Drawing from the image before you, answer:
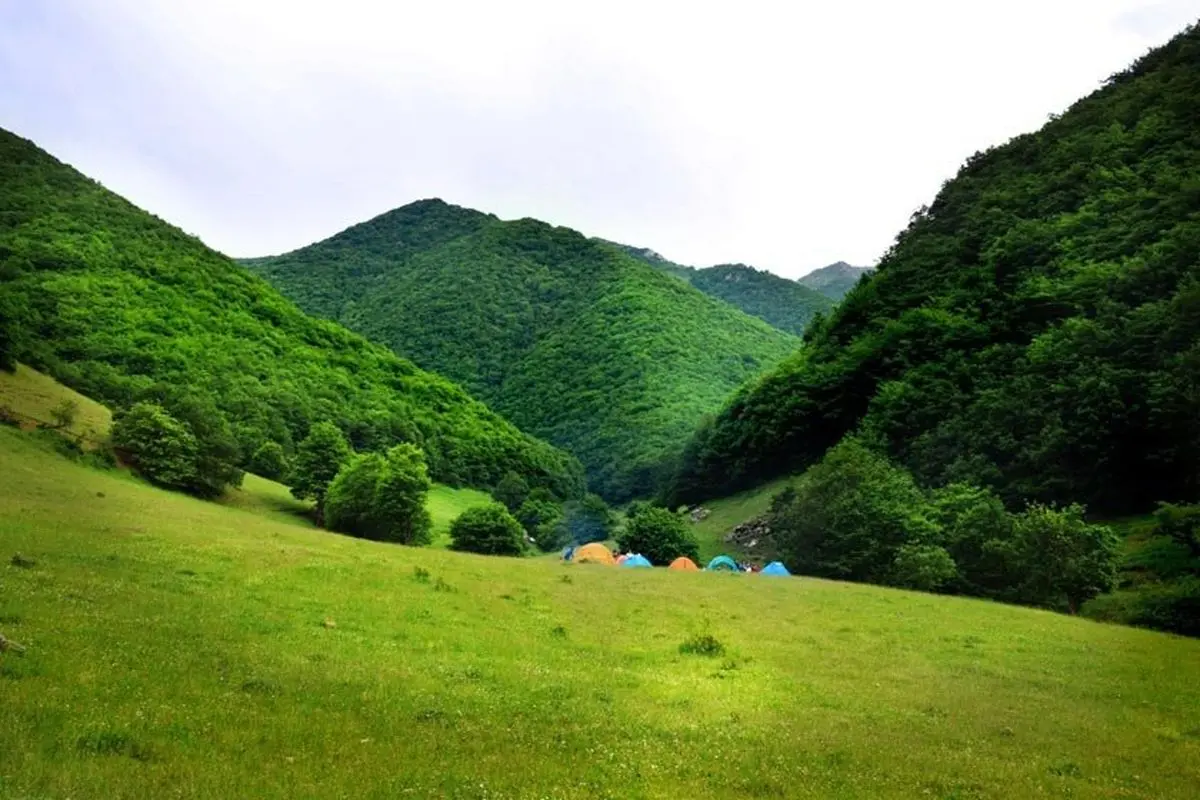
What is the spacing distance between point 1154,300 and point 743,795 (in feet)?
262

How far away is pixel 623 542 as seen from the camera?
2975 inches

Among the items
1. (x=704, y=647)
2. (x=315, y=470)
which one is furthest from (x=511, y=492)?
(x=704, y=647)

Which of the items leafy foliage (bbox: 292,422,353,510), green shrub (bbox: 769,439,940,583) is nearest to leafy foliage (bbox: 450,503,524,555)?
leafy foliage (bbox: 292,422,353,510)

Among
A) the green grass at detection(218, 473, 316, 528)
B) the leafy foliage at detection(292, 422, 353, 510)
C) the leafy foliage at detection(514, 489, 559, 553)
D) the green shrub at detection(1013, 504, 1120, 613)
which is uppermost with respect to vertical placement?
the green shrub at detection(1013, 504, 1120, 613)

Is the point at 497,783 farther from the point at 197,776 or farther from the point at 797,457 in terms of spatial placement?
the point at 797,457

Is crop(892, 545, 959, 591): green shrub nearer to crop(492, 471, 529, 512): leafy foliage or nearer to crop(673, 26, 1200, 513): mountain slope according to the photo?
crop(673, 26, 1200, 513): mountain slope

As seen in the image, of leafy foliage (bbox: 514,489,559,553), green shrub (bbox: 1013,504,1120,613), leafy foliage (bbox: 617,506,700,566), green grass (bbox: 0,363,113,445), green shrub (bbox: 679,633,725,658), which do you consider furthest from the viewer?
leafy foliage (bbox: 514,489,559,553)

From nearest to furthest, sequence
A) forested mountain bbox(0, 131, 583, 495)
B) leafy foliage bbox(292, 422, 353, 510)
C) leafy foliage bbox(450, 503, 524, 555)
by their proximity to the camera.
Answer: leafy foliage bbox(292, 422, 353, 510) → leafy foliage bbox(450, 503, 524, 555) → forested mountain bbox(0, 131, 583, 495)

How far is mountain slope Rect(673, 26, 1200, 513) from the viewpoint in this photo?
6762cm

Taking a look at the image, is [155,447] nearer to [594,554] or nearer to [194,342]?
[594,554]

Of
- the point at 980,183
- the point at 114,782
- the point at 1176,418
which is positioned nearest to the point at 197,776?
the point at 114,782

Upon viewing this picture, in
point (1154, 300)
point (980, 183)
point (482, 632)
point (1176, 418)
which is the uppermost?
point (980, 183)

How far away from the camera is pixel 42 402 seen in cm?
5897

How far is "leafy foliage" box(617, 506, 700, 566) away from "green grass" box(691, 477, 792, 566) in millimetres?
8132
